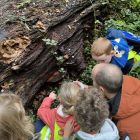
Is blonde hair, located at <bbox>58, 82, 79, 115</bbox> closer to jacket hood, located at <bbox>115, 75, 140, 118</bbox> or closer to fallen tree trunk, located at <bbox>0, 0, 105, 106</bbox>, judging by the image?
jacket hood, located at <bbox>115, 75, 140, 118</bbox>

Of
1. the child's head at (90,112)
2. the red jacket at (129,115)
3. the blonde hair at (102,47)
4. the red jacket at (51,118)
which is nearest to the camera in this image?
the child's head at (90,112)

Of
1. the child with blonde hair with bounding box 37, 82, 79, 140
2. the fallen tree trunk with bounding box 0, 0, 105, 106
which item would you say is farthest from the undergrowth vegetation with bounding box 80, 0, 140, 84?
the child with blonde hair with bounding box 37, 82, 79, 140

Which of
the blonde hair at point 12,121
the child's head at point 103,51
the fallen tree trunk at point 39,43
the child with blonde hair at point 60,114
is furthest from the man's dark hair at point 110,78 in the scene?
the blonde hair at point 12,121

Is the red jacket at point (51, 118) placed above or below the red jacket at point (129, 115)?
below

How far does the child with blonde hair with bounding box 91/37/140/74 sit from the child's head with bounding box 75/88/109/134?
1265 mm

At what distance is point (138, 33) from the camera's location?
7062mm

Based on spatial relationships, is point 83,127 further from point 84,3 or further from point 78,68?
point 84,3

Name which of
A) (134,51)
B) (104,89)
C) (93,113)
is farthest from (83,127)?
(134,51)

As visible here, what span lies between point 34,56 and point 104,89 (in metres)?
1.16

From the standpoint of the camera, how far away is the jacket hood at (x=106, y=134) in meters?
4.10

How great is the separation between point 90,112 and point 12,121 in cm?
109

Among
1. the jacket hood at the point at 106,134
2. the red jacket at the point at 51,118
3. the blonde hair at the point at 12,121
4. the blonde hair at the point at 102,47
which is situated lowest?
the red jacket at the point at 51,118

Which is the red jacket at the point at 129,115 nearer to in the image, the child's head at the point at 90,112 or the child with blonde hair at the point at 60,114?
the child's head at the point at 90,112

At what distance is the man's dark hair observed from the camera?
15.3ft
